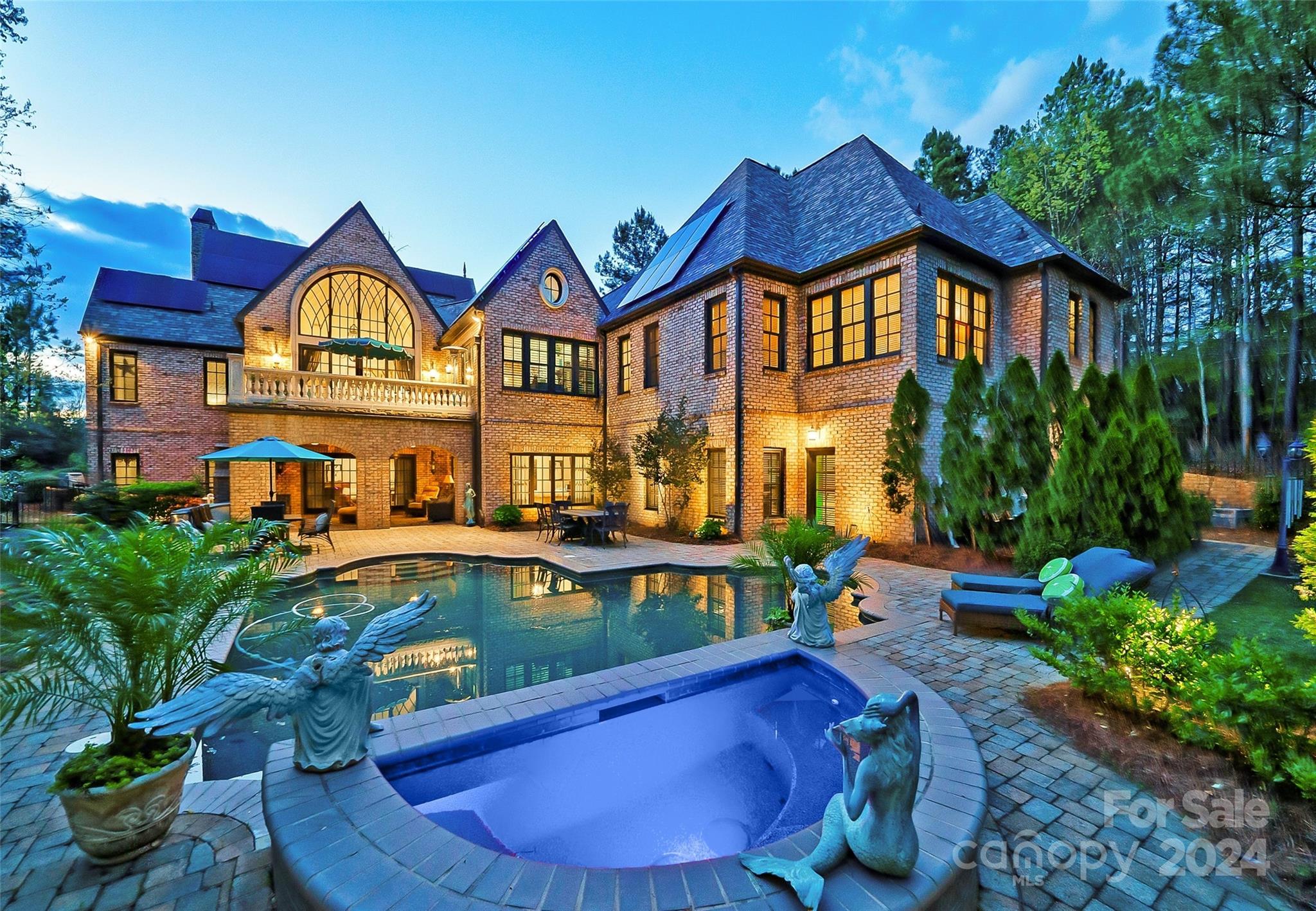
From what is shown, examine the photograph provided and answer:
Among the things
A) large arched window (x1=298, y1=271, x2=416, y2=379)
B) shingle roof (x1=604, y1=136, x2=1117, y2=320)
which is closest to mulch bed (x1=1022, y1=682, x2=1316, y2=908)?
shingle roof (x1=604, y1=136, x2=1117, y2=320)

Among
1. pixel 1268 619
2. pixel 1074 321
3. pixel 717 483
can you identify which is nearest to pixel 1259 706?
pixel 1268 619

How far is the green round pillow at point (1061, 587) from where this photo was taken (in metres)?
5.47

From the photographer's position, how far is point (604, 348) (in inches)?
653

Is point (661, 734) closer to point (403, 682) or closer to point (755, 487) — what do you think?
point (403, 682)

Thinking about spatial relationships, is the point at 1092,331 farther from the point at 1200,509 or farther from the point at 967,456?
the point at 967,456

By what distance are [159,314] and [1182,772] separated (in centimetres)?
2316

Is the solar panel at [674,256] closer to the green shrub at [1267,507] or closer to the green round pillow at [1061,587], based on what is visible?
the green round pillow at [1061,587]

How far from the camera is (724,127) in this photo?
29.0 metres

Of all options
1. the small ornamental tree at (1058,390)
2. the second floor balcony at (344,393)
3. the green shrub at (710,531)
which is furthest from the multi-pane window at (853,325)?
the second floor balcony at (344,393)

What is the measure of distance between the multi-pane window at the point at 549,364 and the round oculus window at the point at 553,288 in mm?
1198

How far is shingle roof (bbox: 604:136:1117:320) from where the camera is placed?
11.5 meters

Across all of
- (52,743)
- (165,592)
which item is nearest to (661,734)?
(165,592)

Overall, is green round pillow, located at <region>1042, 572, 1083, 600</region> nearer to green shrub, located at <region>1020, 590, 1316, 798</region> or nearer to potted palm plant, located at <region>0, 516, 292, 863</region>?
green shrub, located at <region>1020, 590, 1316, 798</region>

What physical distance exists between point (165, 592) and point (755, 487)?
10.6 metres
